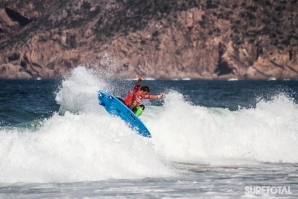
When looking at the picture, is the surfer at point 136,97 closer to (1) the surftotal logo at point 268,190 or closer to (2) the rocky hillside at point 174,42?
(1) the surftotal logo at point 268,190

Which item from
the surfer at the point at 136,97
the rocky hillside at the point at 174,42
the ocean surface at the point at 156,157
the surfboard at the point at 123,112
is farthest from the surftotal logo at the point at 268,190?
the rocky hillside at the point at 174,42

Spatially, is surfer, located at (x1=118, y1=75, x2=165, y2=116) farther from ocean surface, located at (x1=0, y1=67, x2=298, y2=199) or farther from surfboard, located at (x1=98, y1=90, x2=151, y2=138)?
ocean surface, located at (x1=0, y1=67, x2=298, y2=199)

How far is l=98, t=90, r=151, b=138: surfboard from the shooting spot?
1631 cm

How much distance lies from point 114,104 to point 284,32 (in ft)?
312

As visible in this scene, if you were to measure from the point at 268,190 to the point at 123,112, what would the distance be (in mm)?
5983

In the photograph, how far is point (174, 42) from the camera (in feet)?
366

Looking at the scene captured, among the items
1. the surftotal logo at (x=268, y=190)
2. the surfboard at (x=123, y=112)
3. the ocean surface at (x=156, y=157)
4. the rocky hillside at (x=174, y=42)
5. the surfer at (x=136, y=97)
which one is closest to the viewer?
the surftotal logo at (x=268, y=190)

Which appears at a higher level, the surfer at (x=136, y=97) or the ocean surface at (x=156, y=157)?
the surfer at (x=136, y=97)

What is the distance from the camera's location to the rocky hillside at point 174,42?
105 m

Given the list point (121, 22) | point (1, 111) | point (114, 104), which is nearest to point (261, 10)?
point (121, 22)

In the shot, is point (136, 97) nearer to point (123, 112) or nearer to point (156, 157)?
point (123, 112)

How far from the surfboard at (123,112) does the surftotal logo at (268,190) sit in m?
4.96

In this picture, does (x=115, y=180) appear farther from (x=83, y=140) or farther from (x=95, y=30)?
(x=95, y=30)

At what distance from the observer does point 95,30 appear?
4675 inches
